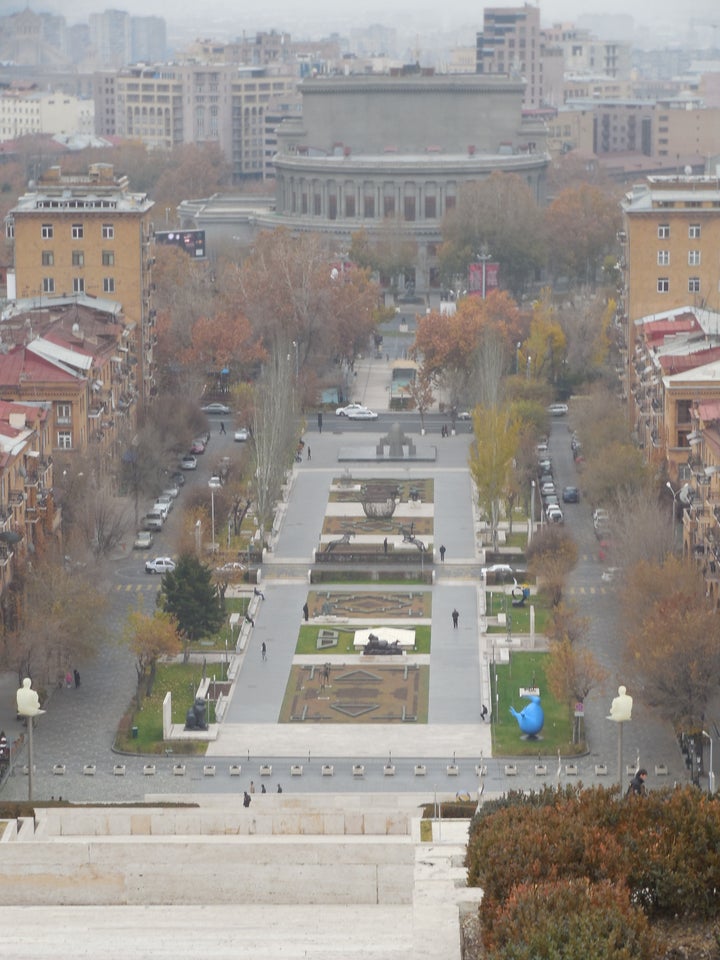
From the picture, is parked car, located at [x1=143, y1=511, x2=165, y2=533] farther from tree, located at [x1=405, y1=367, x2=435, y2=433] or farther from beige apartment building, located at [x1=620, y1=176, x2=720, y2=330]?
beige apartment building, located at [x1=620, y1=176, x2=720, y2=330]

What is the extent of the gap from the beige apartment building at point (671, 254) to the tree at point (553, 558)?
2450 centimetres

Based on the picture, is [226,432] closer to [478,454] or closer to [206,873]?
[478,454]

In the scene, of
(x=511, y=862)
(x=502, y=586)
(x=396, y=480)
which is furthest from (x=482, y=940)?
(x=396, y=480)

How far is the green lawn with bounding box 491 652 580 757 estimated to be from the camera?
56.0m

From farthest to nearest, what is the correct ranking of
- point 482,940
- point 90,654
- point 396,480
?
point 396,480 → point 90,654 → point 482,940

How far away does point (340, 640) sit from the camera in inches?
2596

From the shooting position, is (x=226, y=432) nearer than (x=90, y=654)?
No

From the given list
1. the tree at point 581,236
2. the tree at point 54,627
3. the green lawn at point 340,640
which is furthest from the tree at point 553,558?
the tree at point 581,236

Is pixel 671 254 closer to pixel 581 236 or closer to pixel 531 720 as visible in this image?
pixel 581 236

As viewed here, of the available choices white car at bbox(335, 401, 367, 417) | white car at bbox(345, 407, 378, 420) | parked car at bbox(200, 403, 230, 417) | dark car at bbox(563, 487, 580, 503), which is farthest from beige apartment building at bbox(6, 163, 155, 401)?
dark car at bbox(563, 487, 580, 503)

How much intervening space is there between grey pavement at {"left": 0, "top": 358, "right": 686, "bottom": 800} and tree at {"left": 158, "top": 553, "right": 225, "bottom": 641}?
143cm

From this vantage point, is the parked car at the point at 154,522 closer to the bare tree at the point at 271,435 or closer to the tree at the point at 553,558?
the bare tree at the point at 271,435

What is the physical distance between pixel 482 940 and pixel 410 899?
6.10 metres

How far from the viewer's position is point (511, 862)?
31.0 m
